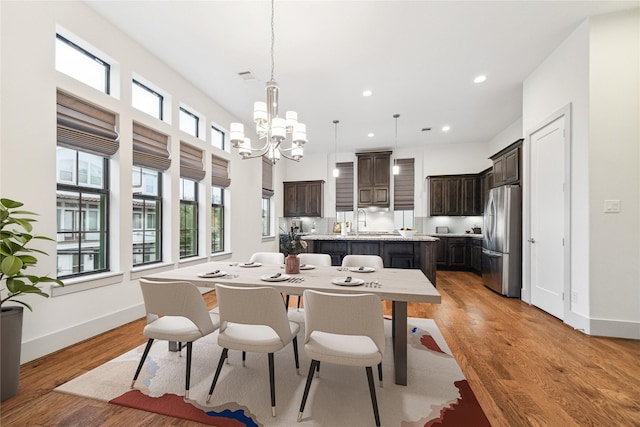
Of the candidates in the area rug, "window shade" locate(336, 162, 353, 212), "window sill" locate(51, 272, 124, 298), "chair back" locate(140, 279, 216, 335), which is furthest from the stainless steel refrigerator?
"window sill" locate(51, 272, 124, 298)

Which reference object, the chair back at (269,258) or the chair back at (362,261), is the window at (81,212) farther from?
the chair back at (362,261)

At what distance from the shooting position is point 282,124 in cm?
236

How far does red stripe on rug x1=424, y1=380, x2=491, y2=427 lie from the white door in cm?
237

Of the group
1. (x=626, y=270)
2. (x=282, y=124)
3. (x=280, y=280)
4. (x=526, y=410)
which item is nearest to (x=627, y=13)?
(x=626, y=270)

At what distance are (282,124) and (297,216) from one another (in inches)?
221

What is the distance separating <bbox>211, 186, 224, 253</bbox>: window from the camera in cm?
492

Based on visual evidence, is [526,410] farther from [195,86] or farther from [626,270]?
[195,86]

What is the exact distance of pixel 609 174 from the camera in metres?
2.80

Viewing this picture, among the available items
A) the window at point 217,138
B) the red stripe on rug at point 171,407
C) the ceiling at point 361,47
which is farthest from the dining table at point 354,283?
the window at point 217,138

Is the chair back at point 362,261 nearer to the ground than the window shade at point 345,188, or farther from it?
nearer to the ground

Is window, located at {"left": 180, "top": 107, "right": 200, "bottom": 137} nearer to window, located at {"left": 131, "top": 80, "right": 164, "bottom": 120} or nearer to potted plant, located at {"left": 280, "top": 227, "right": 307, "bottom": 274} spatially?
window, located at {"left": 131, "top": 80, "right": 164, "bottom": 120}

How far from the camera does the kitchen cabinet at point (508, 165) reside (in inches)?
164

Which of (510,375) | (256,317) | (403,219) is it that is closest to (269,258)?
(256,317)

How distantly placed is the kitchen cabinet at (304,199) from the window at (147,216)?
4347mm
